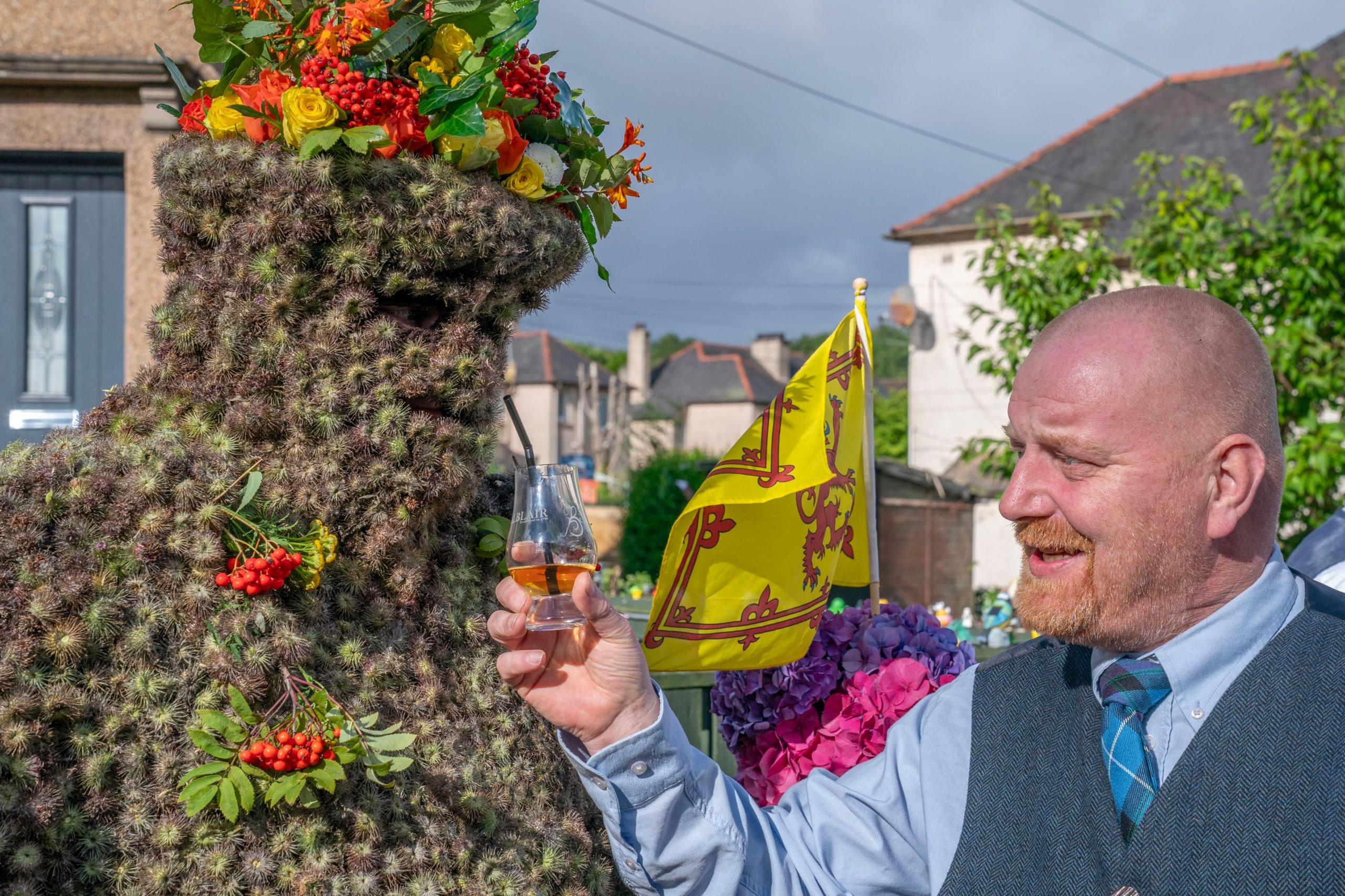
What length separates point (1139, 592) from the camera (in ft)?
5.95

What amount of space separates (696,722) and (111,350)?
3.21 m

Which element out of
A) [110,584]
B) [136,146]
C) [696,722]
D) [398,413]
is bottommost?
[696,722]

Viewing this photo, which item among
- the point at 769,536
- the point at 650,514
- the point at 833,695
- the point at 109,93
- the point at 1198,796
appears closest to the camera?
the point at 1198,796

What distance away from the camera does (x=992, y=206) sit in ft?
64.0

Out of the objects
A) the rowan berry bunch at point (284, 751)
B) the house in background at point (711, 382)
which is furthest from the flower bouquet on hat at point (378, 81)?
the house in background at point (711, 382)

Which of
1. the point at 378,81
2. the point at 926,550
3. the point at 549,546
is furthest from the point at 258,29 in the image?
the point at 926,550

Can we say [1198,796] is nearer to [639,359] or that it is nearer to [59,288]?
[59,288]

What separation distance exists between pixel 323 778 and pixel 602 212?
4.05 ft

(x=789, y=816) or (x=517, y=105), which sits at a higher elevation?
(x=517, y=105)

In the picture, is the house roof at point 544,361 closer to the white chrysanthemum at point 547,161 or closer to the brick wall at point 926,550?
the brick wall at point 926,550

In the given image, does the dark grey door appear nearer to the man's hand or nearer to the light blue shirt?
the man's hand

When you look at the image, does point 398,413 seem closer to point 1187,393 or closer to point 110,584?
point 110,584

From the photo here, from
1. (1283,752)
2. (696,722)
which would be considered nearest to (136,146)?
(696,722)

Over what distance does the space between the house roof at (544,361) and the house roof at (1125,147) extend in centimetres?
2553
